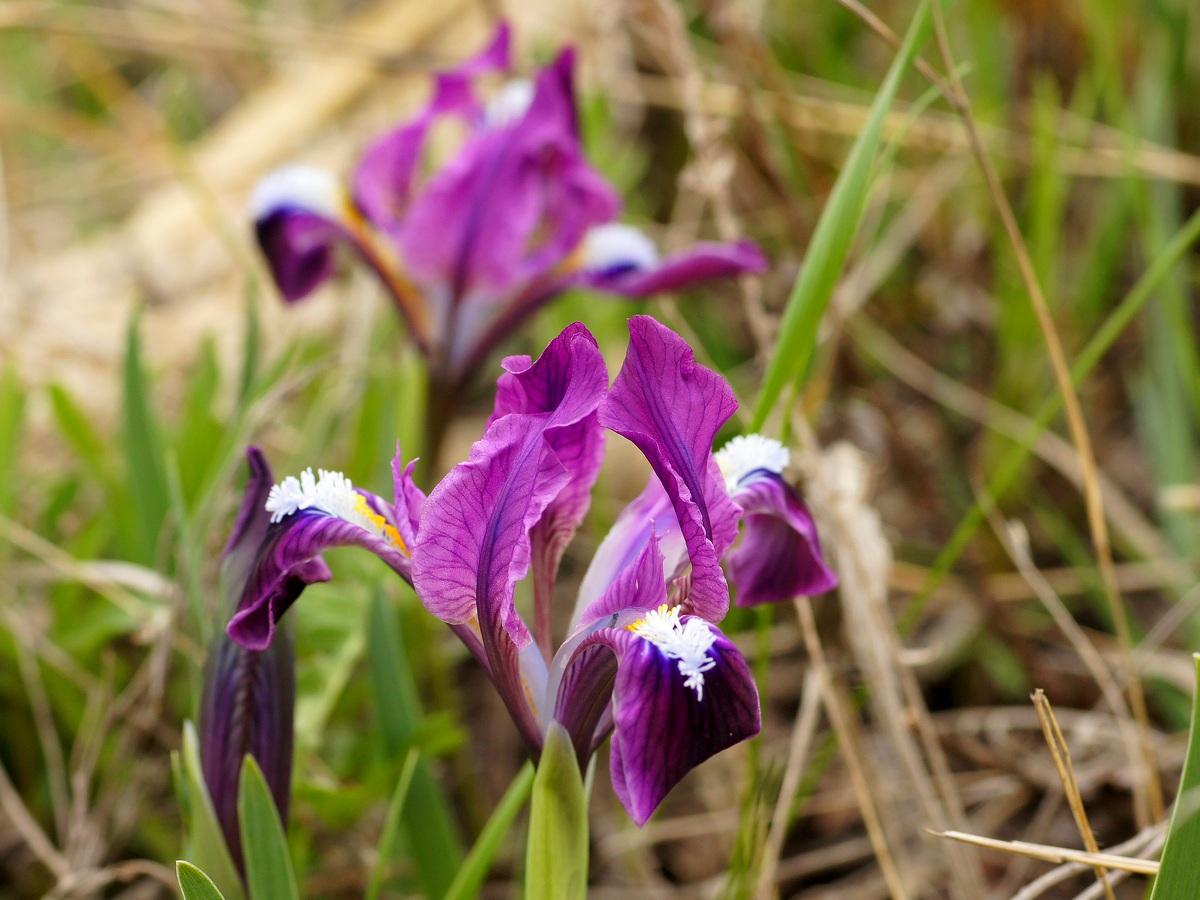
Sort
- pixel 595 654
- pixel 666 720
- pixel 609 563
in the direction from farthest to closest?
pixel 609 563, pixel 595 654, pixel 666 720

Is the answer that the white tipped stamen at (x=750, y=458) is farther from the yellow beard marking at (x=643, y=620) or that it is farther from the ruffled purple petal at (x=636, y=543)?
the yellow beard marking at (x=643, y=620)

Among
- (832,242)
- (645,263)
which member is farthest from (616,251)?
(832,242)

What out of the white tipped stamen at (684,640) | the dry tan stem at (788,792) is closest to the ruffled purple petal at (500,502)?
the white tipped stamen at (684,640)

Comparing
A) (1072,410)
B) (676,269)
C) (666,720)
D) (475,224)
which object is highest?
(475,224)

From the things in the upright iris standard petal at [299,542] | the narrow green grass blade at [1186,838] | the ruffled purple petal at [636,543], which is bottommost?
the narrow green grass blade at [1186,838]

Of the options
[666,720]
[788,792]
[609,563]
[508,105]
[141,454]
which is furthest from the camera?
[508,105]

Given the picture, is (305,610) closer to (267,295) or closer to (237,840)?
(237,840)

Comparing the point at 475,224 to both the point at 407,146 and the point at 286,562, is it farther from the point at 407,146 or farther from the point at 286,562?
the point at 286,562

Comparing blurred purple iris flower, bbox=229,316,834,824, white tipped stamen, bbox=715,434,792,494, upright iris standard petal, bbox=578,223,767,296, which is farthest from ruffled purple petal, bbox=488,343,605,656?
upright iris standard petal, bbox=578,223,767,296
